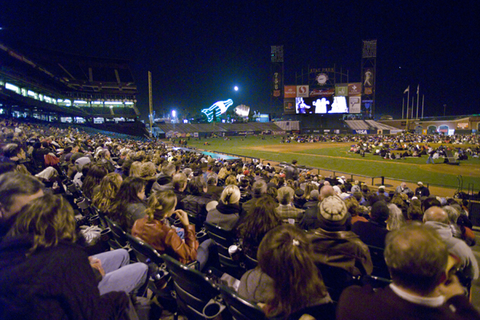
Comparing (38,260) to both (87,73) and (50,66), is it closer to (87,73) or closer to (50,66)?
(50,66)

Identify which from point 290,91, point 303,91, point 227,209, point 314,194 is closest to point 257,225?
point 227,209

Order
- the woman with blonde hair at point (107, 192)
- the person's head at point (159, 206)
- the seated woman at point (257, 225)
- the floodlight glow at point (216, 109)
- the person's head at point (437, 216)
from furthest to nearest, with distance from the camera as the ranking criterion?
the floodlight glow at point (216, 109) → the woman with blonde hair at point (107, 192) → the person's head at point (437, 216) → the person's head at point (159, 206) → the seated woman at point (257, 225)

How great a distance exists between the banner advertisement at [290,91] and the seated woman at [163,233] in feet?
259

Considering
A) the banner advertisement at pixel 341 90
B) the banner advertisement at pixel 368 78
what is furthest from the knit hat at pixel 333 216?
the banner advertisement at pixel 368 78

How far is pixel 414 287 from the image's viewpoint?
4.75 ft

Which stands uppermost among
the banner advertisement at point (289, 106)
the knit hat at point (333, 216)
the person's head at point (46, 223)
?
the banner advertisement at point (289, 106)

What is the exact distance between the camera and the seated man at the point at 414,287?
A: 55.6 inches

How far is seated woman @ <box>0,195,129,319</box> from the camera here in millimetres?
1627

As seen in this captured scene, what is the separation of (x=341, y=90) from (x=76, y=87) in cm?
7369

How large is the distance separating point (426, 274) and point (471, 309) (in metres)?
0.46

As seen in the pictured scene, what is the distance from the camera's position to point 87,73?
6738 cm

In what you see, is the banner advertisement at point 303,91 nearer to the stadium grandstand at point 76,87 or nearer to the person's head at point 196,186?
the stadium grandstand at point 76,87

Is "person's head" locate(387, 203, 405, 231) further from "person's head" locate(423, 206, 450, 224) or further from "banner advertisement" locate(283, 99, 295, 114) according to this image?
"banner advertisement" locate(283, 99, 295, 114)

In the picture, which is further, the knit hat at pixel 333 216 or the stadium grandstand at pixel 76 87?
the stadium grandstand at pixel 76 87
